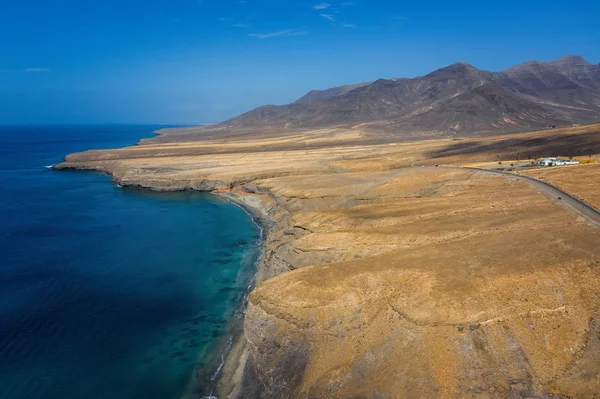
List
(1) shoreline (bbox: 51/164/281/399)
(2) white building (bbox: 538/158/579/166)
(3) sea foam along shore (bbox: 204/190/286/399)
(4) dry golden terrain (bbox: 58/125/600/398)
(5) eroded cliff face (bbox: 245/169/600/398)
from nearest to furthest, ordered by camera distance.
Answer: (5) eroded cliff face (bbox: 245/169/600/398) → (4) dry golden terrain (bbox: 58/125/600/398) → (1) shoreline (bbox: 51/164/281/399) → (3) sea foam along shore (bbox: 204/190/286/399) → (2) white building (bbox: 538/158/579/166)

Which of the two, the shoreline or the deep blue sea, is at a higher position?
the deep blue sea

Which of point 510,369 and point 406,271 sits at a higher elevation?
point 406,271

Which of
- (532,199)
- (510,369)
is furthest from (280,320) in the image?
(532,199)

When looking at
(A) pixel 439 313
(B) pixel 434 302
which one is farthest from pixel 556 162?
(A) pixel 439 313

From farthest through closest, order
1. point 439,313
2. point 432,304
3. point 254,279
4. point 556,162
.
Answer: point 556,162 < point 254,279 < point 432,304 < point 439,313

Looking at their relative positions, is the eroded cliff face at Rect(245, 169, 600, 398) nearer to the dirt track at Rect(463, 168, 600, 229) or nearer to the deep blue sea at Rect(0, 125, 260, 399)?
the dirt track at Rect(463, 168, 600, 229)

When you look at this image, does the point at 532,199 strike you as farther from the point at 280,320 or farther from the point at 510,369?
the point at 280,320

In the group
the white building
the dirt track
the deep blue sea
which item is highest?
the white building

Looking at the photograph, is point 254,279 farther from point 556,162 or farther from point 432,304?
point 556,162

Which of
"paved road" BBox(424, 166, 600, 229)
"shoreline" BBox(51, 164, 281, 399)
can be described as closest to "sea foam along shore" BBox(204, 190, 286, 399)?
"shoreline" BBox(51, 164, 281, 399)
